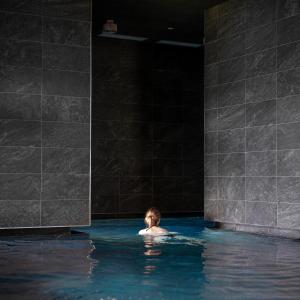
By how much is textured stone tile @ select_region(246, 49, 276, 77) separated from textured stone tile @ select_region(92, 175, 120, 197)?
7.11m

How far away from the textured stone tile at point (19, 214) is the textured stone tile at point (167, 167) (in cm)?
789

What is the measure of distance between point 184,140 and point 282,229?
8454 millimetres

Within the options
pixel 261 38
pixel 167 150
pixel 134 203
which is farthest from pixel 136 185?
pixel 261 38

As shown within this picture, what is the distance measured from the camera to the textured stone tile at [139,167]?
2134cm

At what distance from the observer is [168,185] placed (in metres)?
22.1

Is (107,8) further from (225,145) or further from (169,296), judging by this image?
(169,296)

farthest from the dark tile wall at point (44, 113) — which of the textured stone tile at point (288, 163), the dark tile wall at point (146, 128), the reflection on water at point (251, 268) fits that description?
the dark tile wall at point (146, 128)

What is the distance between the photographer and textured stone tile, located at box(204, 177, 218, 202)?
1692 cm

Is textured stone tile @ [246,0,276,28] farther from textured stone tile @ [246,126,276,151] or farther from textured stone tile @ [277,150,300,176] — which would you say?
textured stone tile @ [277,150,300,176]

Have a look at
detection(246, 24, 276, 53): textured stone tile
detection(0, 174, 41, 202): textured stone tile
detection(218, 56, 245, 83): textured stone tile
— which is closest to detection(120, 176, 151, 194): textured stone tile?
detection(218, 56, 245, 83): textured stone tile

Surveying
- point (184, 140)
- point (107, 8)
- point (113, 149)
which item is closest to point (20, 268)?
point (107, 8)

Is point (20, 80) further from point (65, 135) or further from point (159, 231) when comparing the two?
point (159, 231)

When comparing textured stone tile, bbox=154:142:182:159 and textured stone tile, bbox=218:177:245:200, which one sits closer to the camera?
textured stone tile, bbox=218:177:245:200

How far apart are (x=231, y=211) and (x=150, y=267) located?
746 cm
